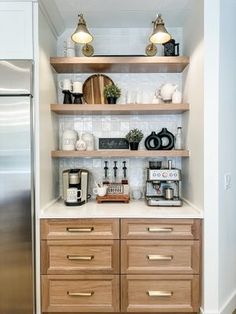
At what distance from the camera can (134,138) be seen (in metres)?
2.63

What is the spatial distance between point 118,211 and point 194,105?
1081 mm

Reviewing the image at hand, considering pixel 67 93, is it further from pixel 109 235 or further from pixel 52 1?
pixel 109 235

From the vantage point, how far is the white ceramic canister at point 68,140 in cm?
263

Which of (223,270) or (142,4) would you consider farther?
(142,4)

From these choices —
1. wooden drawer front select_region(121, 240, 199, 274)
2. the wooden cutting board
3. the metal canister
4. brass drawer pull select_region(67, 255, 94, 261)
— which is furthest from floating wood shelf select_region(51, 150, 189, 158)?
brass drawer pull select_region(67, 255, 94, 261)

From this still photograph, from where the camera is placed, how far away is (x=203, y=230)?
2.12 meters

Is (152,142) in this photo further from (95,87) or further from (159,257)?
(159,257)

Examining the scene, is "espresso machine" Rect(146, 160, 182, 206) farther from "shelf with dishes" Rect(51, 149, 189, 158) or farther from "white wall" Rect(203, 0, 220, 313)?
"white wall" Rect(203, 0, 220, 313)

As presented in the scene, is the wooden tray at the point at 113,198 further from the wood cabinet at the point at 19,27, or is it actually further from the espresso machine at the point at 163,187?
the wood cabinet at the point at 19,27

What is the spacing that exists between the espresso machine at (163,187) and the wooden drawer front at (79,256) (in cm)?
57

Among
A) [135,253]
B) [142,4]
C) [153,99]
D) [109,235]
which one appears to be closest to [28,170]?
[109,235]

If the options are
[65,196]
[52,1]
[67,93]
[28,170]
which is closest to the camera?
[28,170]

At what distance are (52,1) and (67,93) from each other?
2.52 ft

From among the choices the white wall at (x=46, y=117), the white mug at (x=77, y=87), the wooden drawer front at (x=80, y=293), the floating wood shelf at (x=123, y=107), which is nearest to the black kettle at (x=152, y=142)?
the floating wood shelf at (x=123, y=107)
